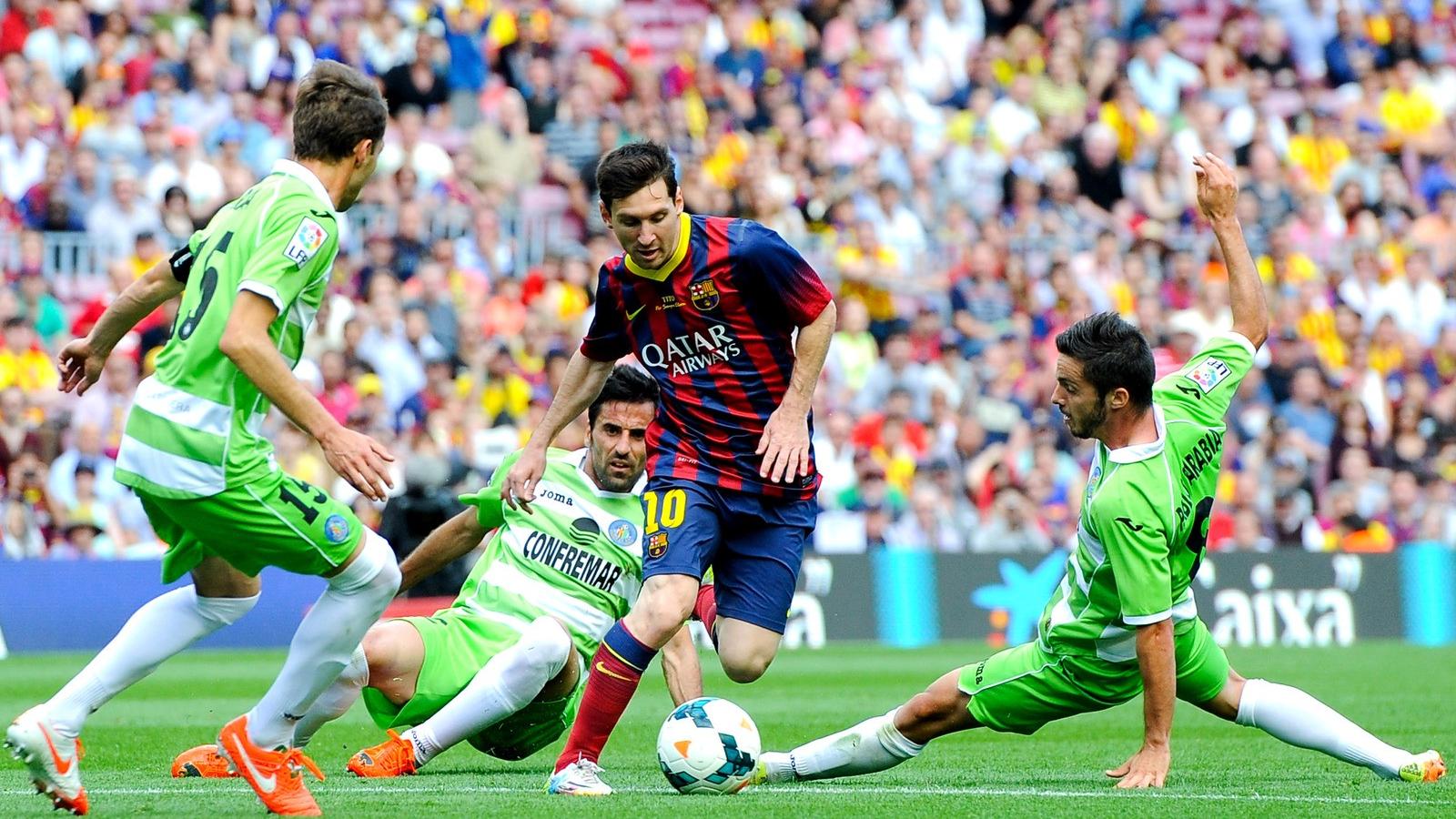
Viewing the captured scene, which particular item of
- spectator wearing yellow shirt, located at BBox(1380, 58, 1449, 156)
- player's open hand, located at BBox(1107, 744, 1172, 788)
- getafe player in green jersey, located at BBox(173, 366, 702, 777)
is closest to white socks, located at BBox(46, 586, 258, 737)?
getafe player in green jersey, located at BBox(173, 366, 702, 777)

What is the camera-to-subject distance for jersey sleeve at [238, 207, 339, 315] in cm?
566

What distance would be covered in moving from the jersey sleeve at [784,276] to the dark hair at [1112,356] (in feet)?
3.38

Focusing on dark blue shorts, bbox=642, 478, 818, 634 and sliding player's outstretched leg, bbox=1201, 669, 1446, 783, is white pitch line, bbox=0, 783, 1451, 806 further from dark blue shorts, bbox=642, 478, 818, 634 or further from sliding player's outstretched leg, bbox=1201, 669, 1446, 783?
dark blue shorts, bbox=642, 478, 818, 634

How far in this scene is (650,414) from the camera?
788cm

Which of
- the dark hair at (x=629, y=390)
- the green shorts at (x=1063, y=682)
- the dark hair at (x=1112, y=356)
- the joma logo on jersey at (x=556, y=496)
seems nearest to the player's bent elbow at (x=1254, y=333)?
the dark hair at (x=1112, y=356)

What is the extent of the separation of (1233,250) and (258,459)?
3.47 metres

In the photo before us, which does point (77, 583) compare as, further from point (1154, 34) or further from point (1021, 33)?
point (1154, 34)

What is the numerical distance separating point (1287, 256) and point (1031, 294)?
9.77ft

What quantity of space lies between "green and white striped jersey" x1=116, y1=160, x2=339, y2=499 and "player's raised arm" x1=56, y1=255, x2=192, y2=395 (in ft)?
1.53

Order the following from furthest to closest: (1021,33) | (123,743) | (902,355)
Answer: (1021,33), (902,355), (123,743)

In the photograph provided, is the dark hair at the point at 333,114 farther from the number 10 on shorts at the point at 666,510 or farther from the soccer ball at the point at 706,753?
the soccer ball at the point at 706,753

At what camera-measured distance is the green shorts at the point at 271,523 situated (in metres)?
5.82

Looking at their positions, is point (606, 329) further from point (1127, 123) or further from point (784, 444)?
point (1127, 123)

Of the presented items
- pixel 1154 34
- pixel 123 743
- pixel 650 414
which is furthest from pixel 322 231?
pixel 1154 34
